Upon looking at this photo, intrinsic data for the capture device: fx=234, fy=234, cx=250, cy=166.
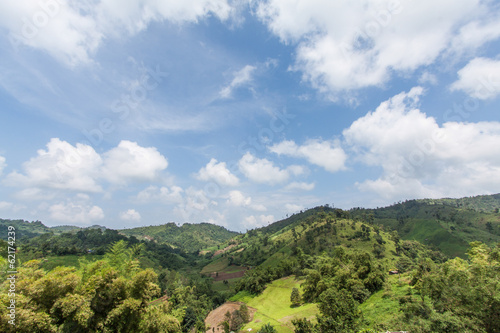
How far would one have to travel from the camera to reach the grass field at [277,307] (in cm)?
5663

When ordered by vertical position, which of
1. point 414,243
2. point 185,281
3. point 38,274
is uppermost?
point 38,274

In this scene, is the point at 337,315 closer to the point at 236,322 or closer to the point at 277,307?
the point at 236,322

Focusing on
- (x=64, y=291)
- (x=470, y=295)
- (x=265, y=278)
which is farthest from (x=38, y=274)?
(x=265, y=278)

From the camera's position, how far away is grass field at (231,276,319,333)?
56.6m

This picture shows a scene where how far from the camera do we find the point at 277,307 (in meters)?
75.6

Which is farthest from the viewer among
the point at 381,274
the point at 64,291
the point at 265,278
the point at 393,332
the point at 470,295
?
the point at 265,278

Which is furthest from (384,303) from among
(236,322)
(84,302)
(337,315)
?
(84,302)

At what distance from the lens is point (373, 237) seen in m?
153

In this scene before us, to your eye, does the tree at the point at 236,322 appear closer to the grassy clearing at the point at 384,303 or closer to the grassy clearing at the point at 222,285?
the grassy clearing at the point at 384,303

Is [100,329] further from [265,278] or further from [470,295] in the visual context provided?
[265,278]

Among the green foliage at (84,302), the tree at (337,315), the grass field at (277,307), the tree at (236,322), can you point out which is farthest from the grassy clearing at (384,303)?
the tree at (236,322)

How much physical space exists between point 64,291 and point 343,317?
2856cm

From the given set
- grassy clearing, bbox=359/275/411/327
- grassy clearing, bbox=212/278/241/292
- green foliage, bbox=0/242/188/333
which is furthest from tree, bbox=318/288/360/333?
grassy clearing, bbox=212/278/241/292

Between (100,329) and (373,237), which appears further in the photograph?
(373,237)
